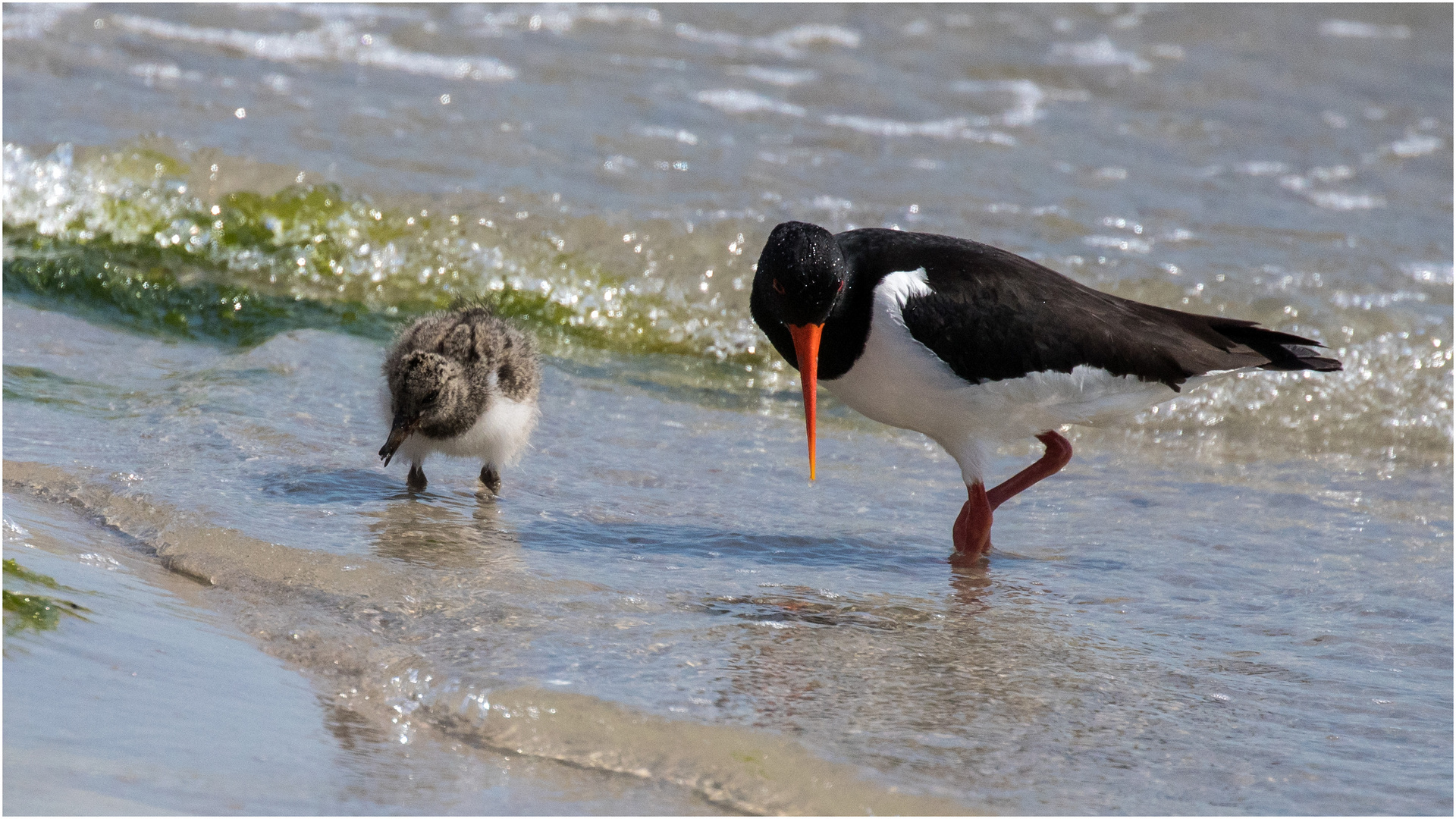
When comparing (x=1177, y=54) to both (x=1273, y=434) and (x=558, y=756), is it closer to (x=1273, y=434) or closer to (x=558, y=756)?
(x=1273, y=434)

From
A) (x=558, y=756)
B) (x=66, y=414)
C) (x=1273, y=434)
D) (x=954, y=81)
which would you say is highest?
(x=954, y=81)

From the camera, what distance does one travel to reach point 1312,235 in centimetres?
1004

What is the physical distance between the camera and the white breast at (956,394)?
16.4 feet

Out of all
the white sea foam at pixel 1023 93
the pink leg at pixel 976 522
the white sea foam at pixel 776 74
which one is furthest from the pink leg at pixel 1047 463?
the white sea foam at pixel 776 74

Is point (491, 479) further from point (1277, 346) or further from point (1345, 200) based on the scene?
point (1345, 200)

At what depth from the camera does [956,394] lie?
16.6 ft

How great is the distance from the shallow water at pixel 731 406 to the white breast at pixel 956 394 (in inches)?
18.6

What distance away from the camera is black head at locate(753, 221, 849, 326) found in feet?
15.9

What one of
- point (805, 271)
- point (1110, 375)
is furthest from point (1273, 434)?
point (805, 271)

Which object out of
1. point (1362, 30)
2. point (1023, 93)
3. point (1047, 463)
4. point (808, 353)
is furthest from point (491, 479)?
point (1362, 30)

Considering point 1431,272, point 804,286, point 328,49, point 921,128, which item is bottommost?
point 804,286

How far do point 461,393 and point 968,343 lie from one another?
189 centimetres

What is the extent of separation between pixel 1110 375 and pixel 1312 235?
18.6 ft

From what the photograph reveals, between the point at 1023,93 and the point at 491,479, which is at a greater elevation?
the point at 1023,93
